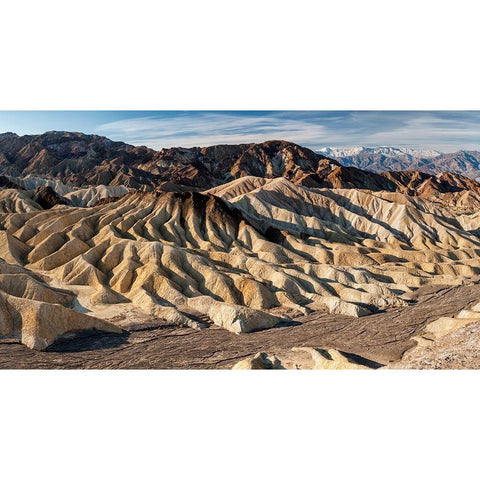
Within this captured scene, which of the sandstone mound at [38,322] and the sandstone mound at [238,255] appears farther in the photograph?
the sandstone mound at [238,255]

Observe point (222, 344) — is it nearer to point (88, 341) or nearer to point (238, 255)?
point (88, 341)

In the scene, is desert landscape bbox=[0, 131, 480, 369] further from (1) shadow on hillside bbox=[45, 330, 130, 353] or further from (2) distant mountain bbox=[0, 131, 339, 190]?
(2) distant mountain bbox=[0, 131, 339, 190]

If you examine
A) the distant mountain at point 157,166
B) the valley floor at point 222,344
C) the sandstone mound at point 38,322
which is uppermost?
the distant mountain at point 157,166

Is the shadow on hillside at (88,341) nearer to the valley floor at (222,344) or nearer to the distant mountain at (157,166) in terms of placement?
the valley floor at (222,344)

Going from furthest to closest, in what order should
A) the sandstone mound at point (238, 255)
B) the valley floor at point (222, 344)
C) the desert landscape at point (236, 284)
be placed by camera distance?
the sandstone mound at point (238, 255)
the desert landscape at point (236, 284)
the valley floor at point (222, 344)

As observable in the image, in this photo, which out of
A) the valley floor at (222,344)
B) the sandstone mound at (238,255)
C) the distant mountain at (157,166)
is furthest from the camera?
the distant mountain at (157,166)

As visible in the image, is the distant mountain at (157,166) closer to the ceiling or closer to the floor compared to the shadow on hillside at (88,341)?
closer to the ceiling

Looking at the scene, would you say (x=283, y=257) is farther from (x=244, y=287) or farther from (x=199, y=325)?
(x=199, y=325)

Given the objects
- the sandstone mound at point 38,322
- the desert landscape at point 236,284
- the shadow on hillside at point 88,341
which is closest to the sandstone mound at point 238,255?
the desert landscape at point 236,284
